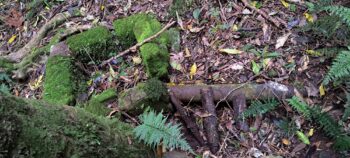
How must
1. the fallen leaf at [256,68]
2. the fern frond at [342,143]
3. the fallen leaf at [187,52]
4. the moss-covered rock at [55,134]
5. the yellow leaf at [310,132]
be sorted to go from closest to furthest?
the moss-covered rock at [55,134] < the fern frond at [342,143] < the yellow leaf at [310,132] < the fallen leaf at [256,68] < the fallen leaf at [187,52]

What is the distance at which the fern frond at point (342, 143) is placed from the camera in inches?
127

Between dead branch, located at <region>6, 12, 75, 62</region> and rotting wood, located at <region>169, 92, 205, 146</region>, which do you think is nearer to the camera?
rotting wood, located at <region>169, 92, 205, 146</region>

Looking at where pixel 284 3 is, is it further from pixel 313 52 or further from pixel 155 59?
pixel 155 59

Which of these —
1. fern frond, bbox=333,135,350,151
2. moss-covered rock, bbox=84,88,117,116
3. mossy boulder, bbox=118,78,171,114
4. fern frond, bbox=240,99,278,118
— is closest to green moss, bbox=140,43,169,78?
mossy boulder, bbox=118,78,171,114

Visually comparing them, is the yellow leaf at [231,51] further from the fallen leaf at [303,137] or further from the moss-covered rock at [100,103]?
the moss-covered rock at [100,103]

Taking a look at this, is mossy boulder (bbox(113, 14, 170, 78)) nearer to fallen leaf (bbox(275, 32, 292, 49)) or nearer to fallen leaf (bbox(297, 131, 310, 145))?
fallen leaf (bbox(275, 32, 292, 49))

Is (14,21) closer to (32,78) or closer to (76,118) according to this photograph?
(32,78)

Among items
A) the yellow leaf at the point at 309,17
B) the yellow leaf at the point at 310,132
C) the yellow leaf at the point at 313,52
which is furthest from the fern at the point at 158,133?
the yellow leaf at the point at 309,17

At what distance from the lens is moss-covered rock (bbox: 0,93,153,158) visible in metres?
2.33

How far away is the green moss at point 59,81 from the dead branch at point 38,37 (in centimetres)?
103

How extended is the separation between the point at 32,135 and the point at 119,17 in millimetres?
3412

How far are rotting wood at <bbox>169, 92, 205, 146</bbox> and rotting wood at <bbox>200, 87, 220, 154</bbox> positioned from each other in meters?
0.10

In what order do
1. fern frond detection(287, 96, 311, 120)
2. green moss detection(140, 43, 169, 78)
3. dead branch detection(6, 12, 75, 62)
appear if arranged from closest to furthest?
1. fern frond detection(287, 96, 311, 120)
2. green moss detection(140, 43, 169, 78)
3. dead branch detection(6, 12, 75, 62)

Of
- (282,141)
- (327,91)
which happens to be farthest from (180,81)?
(327,91)
